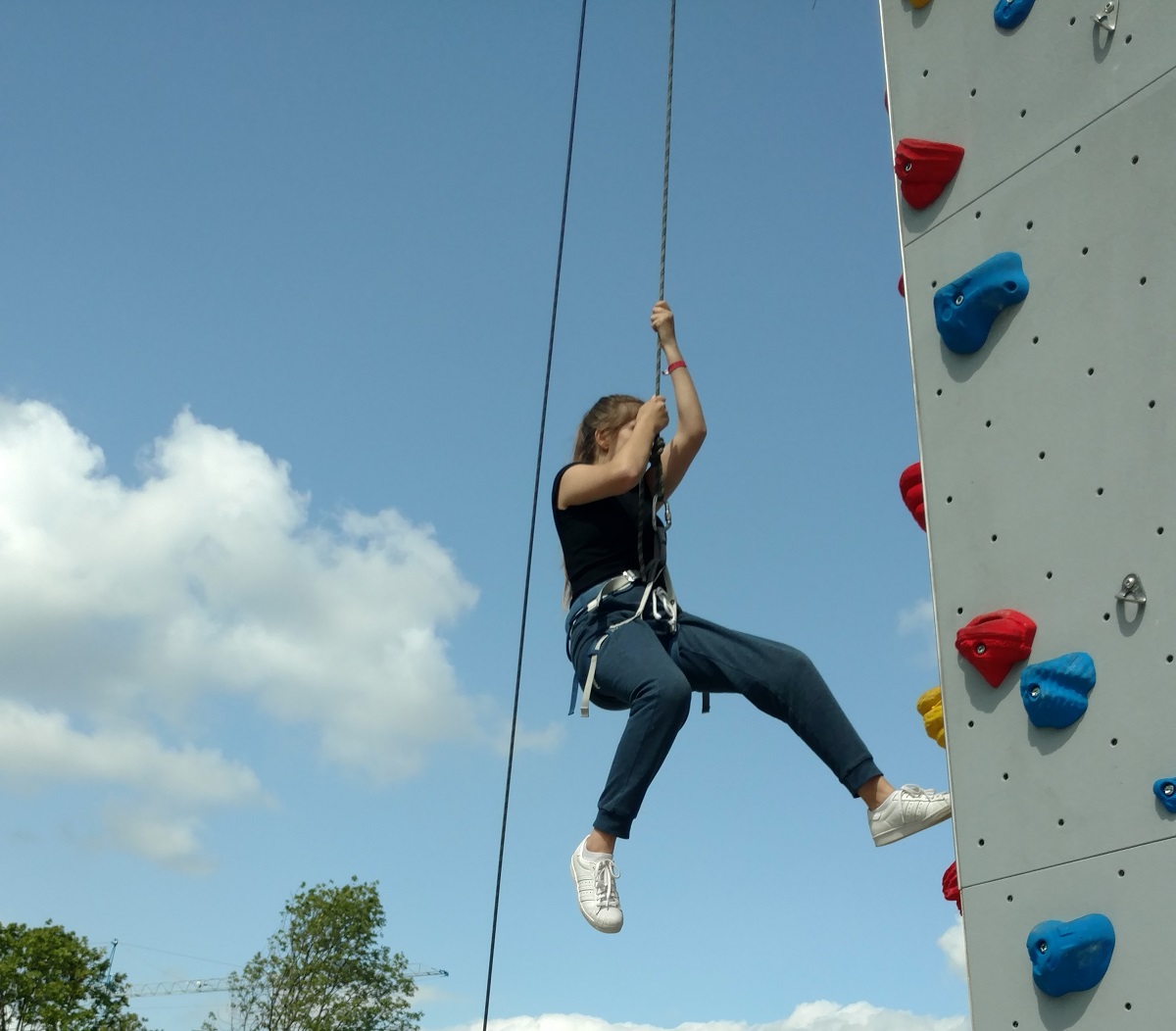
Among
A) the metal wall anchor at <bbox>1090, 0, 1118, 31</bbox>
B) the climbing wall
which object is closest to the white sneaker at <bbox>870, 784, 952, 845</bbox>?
the climbing wall

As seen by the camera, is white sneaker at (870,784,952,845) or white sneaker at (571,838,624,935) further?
white sneaker at (571,838,624,935)

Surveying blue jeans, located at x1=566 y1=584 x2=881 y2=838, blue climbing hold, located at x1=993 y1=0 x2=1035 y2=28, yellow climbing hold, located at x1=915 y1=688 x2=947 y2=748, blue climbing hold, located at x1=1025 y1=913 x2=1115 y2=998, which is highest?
blue climbing hold, located at x1=993 y1=0 x2=1035 y2=28

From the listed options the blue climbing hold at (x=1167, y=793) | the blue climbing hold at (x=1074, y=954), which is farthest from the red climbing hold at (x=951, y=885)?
the blue climbing hold at (x=1167, y=793)

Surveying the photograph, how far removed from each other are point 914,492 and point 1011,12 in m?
1.33

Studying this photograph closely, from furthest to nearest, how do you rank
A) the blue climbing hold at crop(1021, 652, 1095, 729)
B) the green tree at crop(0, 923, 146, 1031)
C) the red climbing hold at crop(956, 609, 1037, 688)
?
the green tree at crop(0, 923, 146, 1031), the red climbing hold at crop(956, 609, 1037, 688), the blue climbing hold at crop(1021, 652, 1095, 729)

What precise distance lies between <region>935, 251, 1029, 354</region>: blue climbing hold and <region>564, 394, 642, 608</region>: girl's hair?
145 centimetres

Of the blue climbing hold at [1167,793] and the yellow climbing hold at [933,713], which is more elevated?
the yellow climbing hold at [933,713]

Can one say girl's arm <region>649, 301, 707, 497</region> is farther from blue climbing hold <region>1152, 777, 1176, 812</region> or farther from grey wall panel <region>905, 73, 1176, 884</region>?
blue climbing hold <region>1152, 777, 1176, 812</region>

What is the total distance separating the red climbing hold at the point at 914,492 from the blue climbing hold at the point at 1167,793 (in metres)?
1.12

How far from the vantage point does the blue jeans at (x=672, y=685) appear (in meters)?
4.20

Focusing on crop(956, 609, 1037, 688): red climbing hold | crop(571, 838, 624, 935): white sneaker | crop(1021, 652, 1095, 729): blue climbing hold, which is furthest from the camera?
crop(571, 838, 624, 935): white sneaker

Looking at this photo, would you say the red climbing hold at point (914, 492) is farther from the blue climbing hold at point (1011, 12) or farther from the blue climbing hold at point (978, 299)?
the blue climbing hold at point (1011, 12)

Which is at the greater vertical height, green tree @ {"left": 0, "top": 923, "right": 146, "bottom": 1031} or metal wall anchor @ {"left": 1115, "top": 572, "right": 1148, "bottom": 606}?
green tree @ {"left": 0, "top": 923, "right": 146, "bottom": 1031}

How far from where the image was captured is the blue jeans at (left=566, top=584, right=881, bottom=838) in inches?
165
